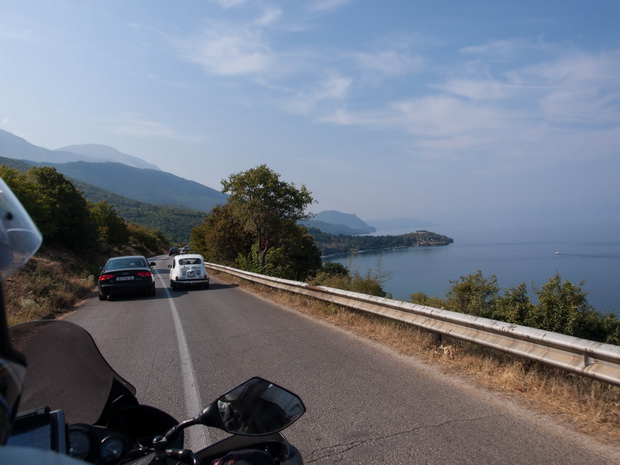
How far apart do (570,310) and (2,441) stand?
10.2 meters

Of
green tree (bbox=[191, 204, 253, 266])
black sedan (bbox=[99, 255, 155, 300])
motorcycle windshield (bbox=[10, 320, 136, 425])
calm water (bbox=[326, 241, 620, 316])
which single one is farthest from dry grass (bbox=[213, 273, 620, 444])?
green tree (bbox=[191, 204, 253, 266])

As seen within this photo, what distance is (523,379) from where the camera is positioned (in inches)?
202

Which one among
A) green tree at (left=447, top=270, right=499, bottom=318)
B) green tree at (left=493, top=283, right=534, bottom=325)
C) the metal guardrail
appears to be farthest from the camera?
green tree at (left=447, top=270, right=499, bottom=318)

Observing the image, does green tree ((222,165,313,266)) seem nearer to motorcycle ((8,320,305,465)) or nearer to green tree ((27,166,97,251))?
green tree ((27,166,97,251))

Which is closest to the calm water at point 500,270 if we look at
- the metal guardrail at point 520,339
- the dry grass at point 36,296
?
the metal guardrail at point 520,339

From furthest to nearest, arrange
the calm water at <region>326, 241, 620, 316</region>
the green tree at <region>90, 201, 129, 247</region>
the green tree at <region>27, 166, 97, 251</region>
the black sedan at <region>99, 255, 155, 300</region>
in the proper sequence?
the green tree at <region>90, 201, 129, 247</region>, the green tree at <region>27, 166, 97, 251</region>, the black sedan at <region>99, 255, 155, 300</region>, the calm water at <region>326, 241, 620, 316</region>

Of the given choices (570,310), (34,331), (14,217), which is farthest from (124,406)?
(570,310)

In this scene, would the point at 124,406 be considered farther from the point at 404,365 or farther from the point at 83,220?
the point at 83,220

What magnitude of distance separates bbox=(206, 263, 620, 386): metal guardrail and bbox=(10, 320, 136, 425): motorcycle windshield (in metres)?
3.76

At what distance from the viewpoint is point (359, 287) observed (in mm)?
13586

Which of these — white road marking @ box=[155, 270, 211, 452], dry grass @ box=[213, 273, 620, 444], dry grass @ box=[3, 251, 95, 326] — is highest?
dry grass @ box=[213, 273, 620, 444]

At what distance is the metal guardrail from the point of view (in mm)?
4035

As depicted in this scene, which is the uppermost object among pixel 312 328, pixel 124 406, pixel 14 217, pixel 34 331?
pixel 14 217

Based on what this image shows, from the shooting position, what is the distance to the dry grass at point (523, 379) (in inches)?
161
